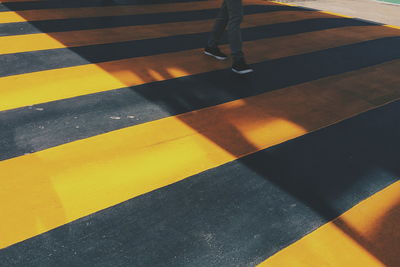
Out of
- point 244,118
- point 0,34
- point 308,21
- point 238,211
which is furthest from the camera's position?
point 308,21

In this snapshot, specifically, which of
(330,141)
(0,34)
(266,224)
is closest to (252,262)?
(266,224)

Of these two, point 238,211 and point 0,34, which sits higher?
point 0,34

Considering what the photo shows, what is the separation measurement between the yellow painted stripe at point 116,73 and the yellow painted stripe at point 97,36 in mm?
729

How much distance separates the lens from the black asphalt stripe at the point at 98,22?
15.7 ft

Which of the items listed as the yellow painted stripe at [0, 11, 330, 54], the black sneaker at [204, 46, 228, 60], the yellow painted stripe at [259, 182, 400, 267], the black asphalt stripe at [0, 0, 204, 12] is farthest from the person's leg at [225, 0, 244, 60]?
the black asphalt stripe at [0, 0, 204, 12]

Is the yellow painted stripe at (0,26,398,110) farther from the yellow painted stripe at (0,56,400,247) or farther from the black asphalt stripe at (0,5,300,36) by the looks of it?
the black asphalt stripe at (0,5,300,36)

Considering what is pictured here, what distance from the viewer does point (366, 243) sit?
2.00 meters

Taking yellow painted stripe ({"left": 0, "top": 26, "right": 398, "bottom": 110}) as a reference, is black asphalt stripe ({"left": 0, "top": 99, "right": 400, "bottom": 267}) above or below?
below

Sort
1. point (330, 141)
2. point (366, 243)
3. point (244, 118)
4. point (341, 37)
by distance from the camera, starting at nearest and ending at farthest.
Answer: point (366, 243) → point (330, 141) → point (244, 118) → point (341, 37)

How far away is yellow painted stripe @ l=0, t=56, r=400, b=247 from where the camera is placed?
2070mm

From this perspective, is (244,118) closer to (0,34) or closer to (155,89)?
(155,89)

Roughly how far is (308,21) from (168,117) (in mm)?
4524

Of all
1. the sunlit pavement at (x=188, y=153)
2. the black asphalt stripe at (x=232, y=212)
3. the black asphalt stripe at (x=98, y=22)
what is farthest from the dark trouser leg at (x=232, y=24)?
the black asphalt stripe at (x=98, y=22)

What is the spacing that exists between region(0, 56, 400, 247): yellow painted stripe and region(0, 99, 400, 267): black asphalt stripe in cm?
11
